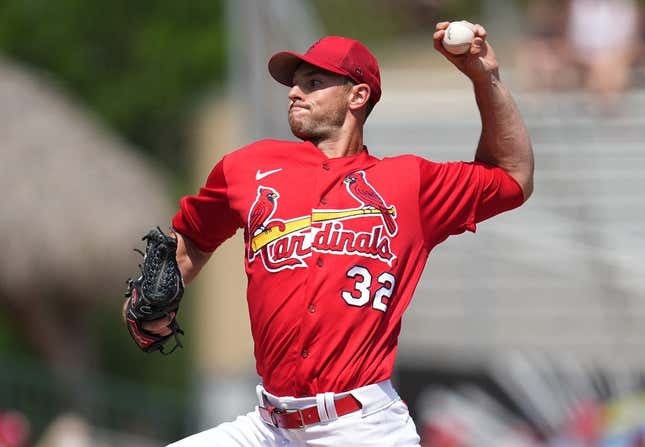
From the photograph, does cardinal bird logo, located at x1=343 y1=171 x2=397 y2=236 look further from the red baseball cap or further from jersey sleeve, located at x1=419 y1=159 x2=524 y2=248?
the red baseball cap

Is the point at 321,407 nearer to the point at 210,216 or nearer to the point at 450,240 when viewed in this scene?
the point at 210,216

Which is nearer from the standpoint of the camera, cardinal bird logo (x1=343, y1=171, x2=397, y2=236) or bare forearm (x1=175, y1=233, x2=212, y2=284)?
cardinal bird logo (x1=343, y1=171, x2=397, y2=236)

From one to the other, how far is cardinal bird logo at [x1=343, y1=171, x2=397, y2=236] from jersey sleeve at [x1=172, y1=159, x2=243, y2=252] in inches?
18.1

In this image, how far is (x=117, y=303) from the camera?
18750 millimetres

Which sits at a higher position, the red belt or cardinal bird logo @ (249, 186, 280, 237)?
cardinal bird logo @ (249, 186, 280, 237)

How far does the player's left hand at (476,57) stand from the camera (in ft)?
15.9

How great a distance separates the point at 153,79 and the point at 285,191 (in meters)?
19.0

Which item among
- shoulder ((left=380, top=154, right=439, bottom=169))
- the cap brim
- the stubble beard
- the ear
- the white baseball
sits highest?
the white baseball

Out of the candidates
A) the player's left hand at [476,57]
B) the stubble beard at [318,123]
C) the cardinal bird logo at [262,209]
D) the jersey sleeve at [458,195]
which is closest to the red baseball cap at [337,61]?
the stubble beard at [318,123]

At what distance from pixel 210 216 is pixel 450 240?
792 centimetres

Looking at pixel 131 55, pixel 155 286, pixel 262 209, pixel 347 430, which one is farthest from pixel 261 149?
pixel 131 55

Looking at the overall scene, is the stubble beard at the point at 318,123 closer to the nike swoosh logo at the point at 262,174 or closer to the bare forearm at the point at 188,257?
the nike swoosh logo at the point at 262,174

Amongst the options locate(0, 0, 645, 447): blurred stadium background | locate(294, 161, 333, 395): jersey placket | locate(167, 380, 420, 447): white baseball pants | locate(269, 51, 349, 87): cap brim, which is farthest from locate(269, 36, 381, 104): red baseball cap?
locate(0, 0, 645, 447): blurred stadium background

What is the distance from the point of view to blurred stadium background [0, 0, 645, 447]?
11.4m
